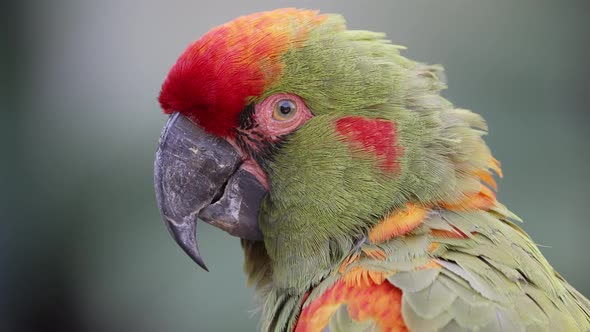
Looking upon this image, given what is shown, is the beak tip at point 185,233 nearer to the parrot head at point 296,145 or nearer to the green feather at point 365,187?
the parrot head at point 296,145

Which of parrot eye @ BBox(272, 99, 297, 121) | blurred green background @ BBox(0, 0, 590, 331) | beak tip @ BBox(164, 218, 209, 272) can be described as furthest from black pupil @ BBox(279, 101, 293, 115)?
blurred green background @ BBox(0, 0, 590, 331)

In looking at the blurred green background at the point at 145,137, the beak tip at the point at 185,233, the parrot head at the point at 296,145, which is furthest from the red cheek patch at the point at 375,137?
the blurred green background at the point at 145,137

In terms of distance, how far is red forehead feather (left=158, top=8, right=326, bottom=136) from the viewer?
154cm

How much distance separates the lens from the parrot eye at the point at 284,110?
158 centimetres

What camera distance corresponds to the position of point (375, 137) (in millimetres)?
1561

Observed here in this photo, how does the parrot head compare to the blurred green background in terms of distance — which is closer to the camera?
the parrot head

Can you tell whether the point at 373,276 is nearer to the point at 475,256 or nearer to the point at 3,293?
the point at 475,256

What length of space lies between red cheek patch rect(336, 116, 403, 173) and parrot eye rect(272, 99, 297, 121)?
0.12 meters

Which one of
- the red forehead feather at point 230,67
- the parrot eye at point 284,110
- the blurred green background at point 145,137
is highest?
the red forehead feather at point 230,67

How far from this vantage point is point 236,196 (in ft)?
5.26

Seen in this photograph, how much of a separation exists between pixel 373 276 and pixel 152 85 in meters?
2.62

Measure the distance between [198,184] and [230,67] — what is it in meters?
0.30

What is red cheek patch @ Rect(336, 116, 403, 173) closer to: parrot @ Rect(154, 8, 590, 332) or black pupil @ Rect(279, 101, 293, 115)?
parrot @ Rect(154, 8, 590, 332)

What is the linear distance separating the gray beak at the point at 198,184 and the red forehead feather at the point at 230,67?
48 mm
